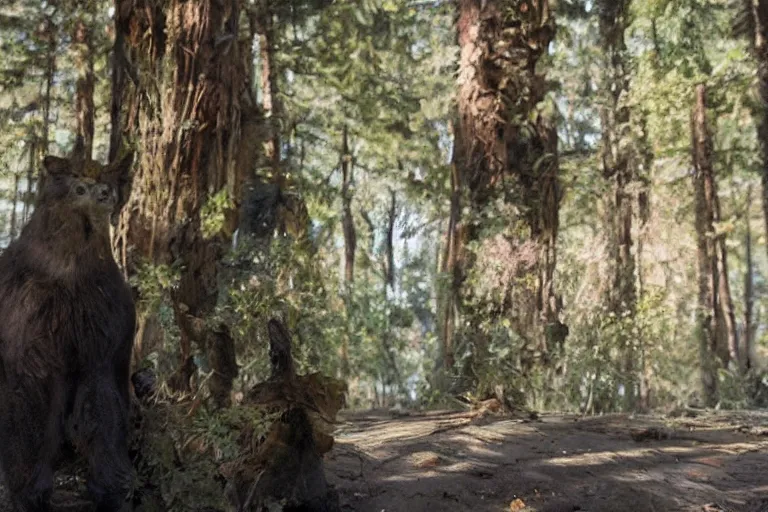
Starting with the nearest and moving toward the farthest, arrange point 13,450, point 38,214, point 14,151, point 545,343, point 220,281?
point 13,450 → point 38,214 → point 220,281 → point 545,343 → point 14,151

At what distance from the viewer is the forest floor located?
4.02 metres

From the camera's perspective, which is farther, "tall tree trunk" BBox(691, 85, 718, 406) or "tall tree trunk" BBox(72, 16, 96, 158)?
"tall tree trunk" BBox(691, 85, 718, 406)

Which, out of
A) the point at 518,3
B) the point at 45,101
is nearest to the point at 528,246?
the point at 518,3

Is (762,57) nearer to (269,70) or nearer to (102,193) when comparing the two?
(102,193)

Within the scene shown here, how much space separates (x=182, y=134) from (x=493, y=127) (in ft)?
11.2

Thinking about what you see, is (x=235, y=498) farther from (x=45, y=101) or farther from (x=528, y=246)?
(x=45, y=101)

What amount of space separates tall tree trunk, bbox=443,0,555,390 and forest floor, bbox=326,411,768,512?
2.28 metres

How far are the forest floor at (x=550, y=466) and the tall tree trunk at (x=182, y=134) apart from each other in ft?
6.12

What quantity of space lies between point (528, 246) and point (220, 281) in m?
3.14

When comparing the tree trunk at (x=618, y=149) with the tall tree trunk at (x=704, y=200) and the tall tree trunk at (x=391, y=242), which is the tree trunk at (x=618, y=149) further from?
the tall tree trunk at (x=391, y=242)

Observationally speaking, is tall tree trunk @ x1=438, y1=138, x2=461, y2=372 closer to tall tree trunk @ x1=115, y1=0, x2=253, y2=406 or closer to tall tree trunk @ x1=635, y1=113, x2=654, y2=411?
tall tree trunk @ x1=115, y1=0, x2=253, y2=406

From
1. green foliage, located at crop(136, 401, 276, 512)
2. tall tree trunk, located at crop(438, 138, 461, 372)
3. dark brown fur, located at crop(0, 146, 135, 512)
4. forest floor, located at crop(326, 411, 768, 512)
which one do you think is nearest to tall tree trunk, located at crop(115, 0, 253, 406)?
forest floor, located at crop(326, 411, 768, 512)

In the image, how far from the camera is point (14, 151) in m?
14.9

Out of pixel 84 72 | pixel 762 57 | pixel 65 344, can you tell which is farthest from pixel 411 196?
pixel 65 344
